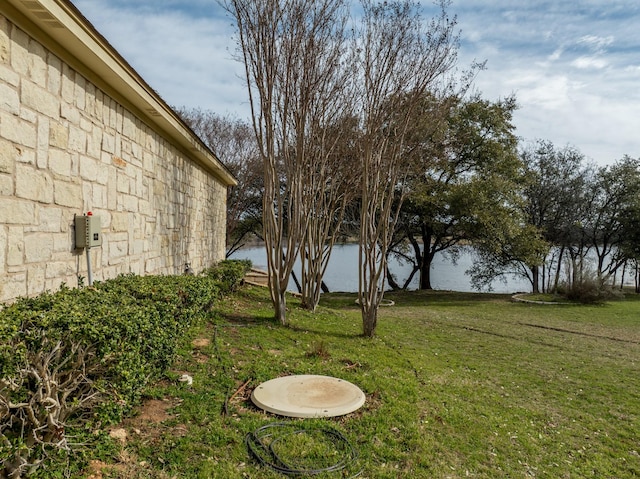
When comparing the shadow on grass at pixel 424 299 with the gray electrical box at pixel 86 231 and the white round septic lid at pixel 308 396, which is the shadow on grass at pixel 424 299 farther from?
the gray electrical box at pixel 86 231

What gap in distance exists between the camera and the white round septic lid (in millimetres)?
3537

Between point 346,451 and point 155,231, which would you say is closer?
point 346,451

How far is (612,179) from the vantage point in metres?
19.2

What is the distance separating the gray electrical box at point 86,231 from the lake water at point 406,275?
1553 cm

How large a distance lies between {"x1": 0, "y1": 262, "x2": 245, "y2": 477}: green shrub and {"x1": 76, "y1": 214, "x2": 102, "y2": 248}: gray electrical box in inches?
28.4

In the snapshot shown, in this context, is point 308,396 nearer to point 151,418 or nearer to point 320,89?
point 151,418

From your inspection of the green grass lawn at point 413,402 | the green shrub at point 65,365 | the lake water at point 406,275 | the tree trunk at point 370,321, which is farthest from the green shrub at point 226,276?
the lake water at point 406,275

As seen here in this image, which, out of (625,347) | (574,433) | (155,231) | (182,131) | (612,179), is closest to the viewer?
(574,433)

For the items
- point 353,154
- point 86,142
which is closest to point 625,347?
point 353,154

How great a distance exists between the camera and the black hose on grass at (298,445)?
276cm

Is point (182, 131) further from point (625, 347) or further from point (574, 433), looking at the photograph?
point (625, 347)

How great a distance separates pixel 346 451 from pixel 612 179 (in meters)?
21.0

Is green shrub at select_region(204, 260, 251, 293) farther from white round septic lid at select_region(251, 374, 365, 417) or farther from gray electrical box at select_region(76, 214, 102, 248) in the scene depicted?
white round septic lid at select_region(251, 374, 365, 417)

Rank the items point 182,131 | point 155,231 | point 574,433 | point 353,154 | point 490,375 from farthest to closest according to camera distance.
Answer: point 353,154, point 182,131, point 155,231, point 490,375, point 574,433
